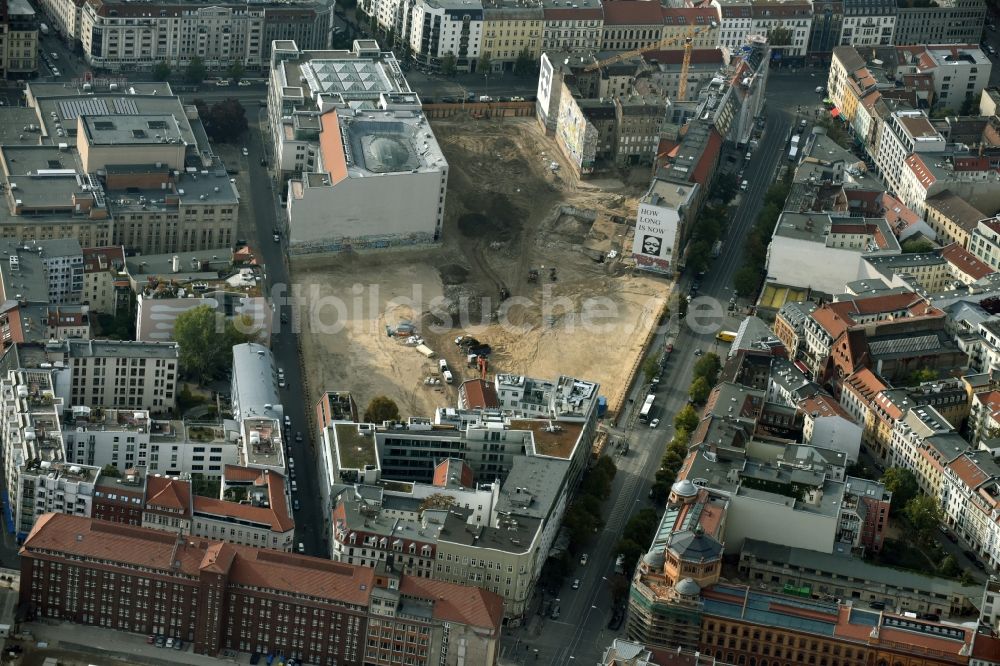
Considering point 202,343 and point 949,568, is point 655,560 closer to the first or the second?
point 949,568

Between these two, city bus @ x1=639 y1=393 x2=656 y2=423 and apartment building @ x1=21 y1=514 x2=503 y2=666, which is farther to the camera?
city bus @ x1=639 y1=393 x2=656 y2=423

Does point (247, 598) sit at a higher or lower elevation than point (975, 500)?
lower

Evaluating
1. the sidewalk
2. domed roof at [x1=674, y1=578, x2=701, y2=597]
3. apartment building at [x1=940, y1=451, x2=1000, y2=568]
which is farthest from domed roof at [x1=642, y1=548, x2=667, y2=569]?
the sidewalk

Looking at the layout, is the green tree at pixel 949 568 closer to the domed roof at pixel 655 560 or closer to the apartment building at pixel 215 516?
the domed roof at pixel 655 560

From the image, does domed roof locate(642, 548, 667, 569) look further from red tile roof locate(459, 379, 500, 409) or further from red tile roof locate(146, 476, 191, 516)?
red tile roof locate(146, 476, 191, 516)

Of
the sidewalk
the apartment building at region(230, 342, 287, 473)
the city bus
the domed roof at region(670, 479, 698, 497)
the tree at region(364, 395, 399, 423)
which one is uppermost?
the domed roof at region(670, 479, 698, 497)

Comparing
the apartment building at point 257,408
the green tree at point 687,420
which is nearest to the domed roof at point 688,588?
the green tree at point 687,420

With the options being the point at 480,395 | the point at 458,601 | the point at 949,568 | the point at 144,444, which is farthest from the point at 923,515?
the point at 144,444
